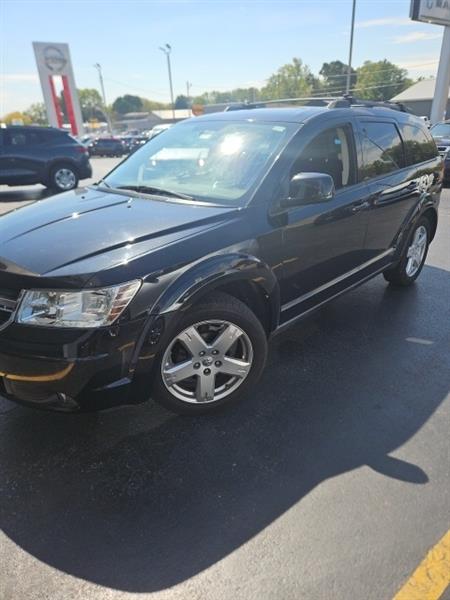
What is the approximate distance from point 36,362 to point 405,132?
3.85 metres

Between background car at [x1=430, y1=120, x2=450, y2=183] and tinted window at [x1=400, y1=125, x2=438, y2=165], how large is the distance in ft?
21.8

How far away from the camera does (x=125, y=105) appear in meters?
140

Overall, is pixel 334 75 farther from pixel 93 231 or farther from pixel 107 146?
pixel 93 231

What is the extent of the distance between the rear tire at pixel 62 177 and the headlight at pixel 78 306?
11.1m

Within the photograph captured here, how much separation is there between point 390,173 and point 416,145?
760 mm

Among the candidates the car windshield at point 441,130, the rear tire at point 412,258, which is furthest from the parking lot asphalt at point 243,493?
the car windshield at point 441,130

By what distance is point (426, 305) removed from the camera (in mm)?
4527

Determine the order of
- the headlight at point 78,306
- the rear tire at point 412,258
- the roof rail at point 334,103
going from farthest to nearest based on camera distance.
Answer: the rear tire at point 412,258
the roof rail at point 334,103
the headlight at point 78,306

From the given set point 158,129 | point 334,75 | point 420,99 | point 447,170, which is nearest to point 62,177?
point 447,170

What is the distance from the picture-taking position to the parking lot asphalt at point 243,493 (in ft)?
6.23

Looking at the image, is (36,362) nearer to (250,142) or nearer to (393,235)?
(250,142)

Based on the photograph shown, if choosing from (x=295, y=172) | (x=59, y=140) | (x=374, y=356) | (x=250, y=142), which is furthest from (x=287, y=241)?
(x=59, y=140)

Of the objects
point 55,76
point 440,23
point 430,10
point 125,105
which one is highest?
point 430,10

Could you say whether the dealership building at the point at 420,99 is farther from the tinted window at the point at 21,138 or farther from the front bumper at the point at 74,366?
the front bumper at the point at 74,366
